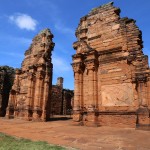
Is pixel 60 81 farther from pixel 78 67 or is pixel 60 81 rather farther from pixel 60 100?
pixel 78 67

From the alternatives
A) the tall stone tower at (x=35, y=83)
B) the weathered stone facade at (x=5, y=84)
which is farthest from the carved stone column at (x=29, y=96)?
the weathered stone facade at (x=5, y=84)

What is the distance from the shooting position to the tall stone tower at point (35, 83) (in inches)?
528

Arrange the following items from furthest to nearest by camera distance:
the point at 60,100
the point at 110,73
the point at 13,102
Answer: the point at 60,100, the point at 13,102, the point at 110,73

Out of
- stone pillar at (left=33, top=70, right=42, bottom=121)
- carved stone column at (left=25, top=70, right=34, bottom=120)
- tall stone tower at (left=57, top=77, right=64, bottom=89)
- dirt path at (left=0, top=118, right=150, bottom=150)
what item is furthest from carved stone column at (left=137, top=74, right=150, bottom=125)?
tall stone tower at (left=57, top=77, right=64, bottom=89)

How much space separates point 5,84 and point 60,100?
9090mm

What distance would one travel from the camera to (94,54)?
33.0 feet

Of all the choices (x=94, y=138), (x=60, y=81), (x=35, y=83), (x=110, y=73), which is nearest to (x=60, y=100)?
(x=60, y=81)

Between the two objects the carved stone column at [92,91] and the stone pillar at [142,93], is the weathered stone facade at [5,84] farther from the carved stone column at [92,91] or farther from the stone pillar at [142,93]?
the stone pillar at [142,93]

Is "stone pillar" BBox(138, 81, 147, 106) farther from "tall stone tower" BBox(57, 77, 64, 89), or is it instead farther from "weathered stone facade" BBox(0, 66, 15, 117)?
"tall stone tower" BBox(57, 77, 64, 89)

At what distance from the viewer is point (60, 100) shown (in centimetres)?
2766

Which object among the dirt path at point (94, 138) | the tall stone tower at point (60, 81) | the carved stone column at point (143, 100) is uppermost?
the tall stone tower at point (60, 81)

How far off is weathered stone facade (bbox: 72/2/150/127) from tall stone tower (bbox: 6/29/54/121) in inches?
150

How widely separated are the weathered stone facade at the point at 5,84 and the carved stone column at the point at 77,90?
38.2 feet

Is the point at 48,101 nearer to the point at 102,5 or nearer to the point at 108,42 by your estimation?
the point at 108,42
